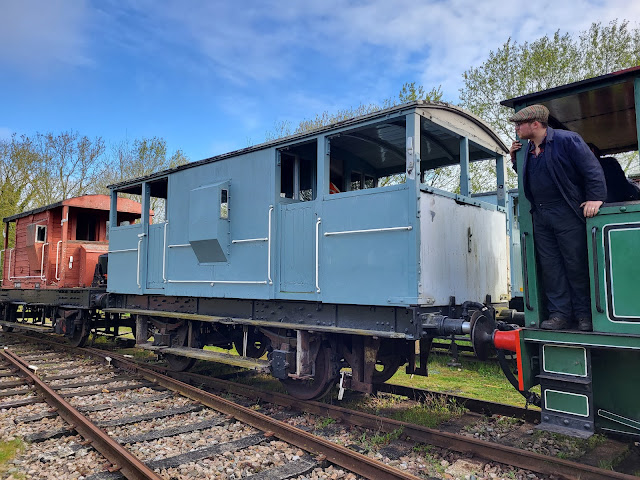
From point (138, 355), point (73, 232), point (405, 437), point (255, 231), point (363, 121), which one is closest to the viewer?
point (405, 437)

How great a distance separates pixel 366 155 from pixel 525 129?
335cm

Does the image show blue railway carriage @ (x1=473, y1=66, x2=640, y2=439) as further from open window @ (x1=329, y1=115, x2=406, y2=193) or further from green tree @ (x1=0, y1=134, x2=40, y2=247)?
green tree @ (x1=0, y1=134, x2=40, y2=247)

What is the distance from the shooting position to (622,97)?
395 cm

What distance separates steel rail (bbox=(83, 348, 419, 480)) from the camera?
3.79 meters

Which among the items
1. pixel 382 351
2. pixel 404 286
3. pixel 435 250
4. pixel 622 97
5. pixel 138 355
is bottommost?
pixel 138 355

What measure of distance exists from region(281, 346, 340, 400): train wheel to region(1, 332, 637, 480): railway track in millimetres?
155

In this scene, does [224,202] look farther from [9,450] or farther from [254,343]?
[9,450]

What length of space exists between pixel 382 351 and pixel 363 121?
8.68 ft

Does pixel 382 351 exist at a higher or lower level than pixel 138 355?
higher

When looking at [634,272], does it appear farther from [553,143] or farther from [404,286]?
[404,286]

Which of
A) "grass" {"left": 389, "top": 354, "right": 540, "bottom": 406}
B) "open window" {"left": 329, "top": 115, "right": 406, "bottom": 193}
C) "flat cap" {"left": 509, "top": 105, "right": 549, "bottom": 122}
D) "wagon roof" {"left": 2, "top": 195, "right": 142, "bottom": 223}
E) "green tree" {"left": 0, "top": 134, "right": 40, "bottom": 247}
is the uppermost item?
"green tree" {"left": 0, "top": 134, "right": 40, "bottom": 247}

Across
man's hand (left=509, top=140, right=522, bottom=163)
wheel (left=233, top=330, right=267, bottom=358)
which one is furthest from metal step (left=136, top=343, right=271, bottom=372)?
man's hand (left=509, top=140, right=522, bottom=163)

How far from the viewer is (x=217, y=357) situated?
664 cm

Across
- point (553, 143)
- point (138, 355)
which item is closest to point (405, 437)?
point (553, 143)
